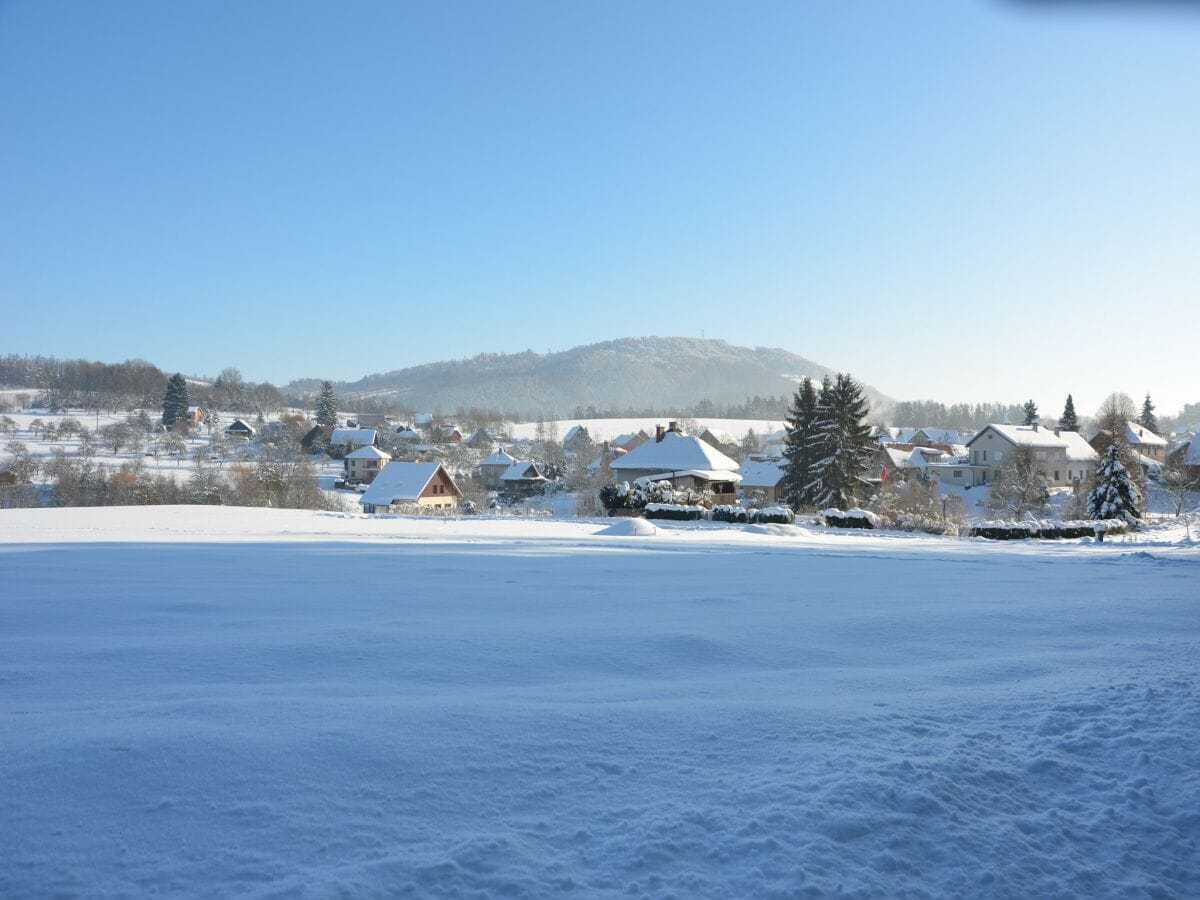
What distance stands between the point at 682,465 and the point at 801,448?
723cm

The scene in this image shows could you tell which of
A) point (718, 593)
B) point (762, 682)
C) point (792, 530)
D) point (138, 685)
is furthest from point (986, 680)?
point (792, 530)

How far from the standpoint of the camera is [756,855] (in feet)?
10.1

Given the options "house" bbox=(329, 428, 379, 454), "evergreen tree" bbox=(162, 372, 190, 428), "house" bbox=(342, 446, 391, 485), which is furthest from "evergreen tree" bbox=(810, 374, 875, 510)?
"evergreen tree" bbox=(162, 372, 190, 428)

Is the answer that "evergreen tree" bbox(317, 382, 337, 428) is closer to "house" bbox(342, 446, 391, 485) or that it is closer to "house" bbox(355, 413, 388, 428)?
"house" bbox(355, 413, 388, 428)

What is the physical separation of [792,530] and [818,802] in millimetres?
19288

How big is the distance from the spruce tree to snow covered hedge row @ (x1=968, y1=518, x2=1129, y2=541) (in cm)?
1881

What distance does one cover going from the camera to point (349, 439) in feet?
293

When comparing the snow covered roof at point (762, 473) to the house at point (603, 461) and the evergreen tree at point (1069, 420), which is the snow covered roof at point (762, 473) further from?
the evergreen tree at point (1069, 420)

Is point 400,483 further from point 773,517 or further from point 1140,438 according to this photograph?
point 1140,438

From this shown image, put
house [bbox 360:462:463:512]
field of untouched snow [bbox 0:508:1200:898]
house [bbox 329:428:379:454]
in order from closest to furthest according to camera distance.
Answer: field of untouched snow [bbox 0:508:1200:898] < house [bbox 360:462:463:512] < house [bbox 329:428:379:454]

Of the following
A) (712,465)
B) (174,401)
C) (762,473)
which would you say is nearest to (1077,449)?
(762,473)

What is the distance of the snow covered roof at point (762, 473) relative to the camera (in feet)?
171

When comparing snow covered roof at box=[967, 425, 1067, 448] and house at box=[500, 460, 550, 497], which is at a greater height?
snow covered roof at box=[967, 425, 1067, 448]

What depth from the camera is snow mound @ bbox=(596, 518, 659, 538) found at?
65.9ft
